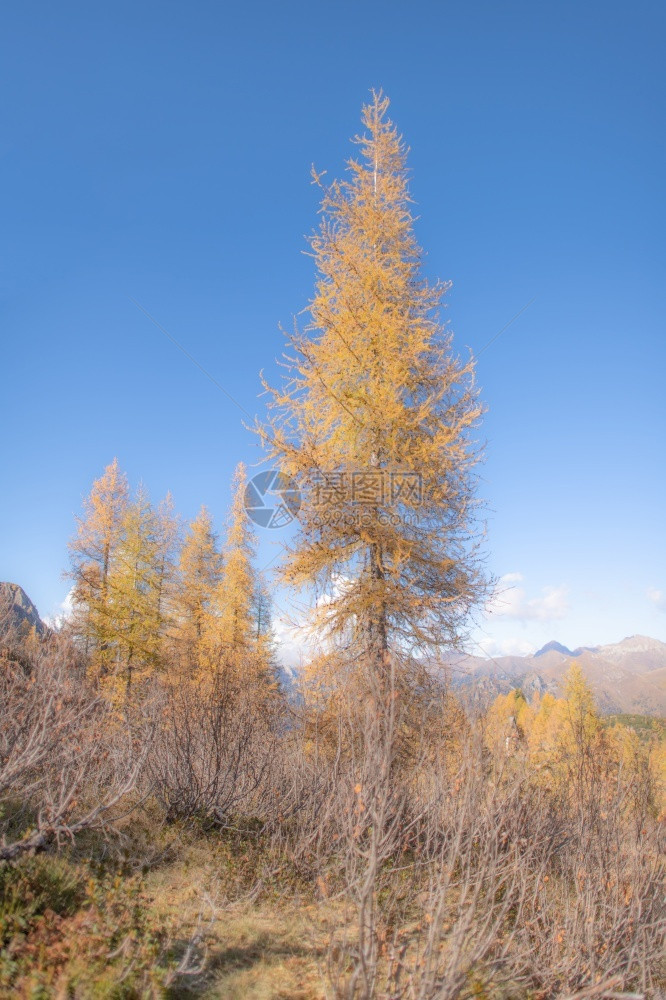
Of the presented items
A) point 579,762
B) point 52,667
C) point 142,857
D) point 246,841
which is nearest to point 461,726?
point 579,762

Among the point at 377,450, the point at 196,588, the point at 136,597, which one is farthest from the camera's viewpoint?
the point at 196,588

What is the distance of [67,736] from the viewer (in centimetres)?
501

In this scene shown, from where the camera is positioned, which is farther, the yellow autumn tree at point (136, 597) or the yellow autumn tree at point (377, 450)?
the yellow autumn tree at point (136, 597)

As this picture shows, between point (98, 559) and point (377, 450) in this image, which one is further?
point (98, 559)

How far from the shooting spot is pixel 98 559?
18406 mm

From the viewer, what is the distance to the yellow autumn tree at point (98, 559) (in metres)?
17.0

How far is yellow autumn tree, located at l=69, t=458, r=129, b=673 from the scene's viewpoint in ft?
55.8

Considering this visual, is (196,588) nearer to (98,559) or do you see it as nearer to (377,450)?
(98,559)

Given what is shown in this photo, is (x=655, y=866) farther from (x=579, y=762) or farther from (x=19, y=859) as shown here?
(x=19, y=859)

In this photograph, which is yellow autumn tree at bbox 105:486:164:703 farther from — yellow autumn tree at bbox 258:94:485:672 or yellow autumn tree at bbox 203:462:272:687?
yellow autumn tree at bbox 258:94:485:672

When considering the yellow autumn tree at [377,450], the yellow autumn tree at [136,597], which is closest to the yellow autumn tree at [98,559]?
the yellow autumn tree at [136,597]

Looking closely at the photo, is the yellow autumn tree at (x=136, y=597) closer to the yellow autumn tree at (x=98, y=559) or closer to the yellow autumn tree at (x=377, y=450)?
the yellow autumn tree at (x=98, y=559)

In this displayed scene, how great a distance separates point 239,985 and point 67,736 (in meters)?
2.51

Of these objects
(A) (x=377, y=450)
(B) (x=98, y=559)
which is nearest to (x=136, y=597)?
(B) (x=98, y=559)
